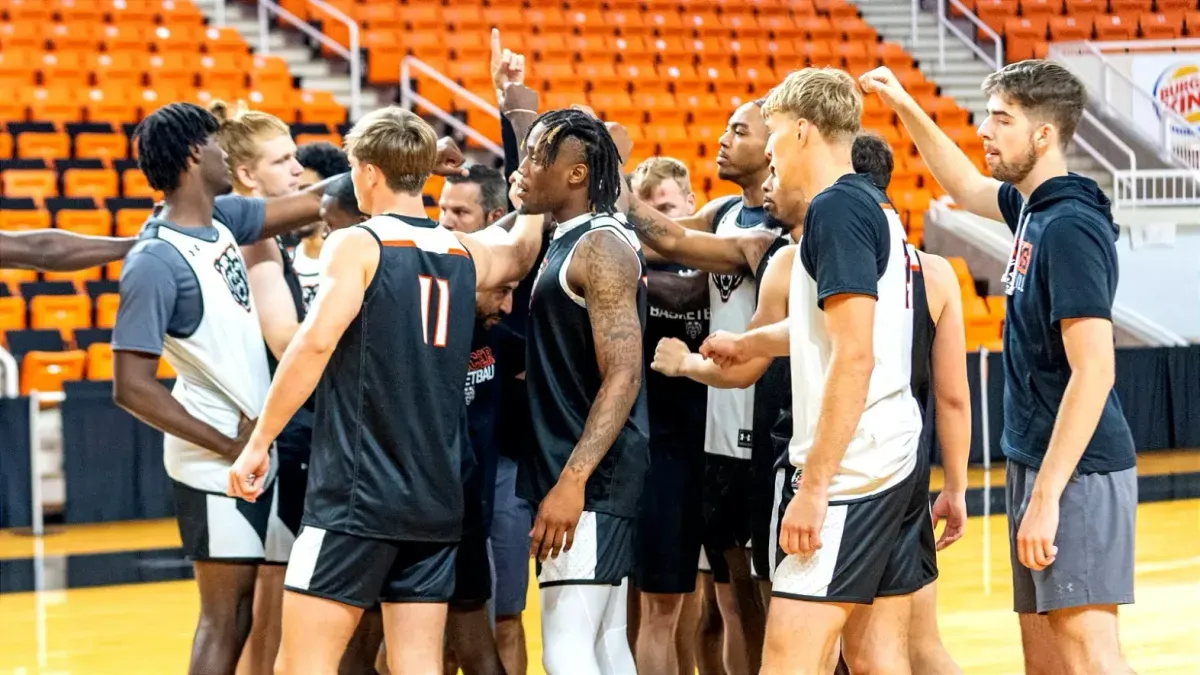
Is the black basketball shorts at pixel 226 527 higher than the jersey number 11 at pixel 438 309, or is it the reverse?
the jersey number 11 at pixel 438 309

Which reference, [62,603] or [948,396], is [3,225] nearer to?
[62,603]

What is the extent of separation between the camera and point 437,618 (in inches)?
155

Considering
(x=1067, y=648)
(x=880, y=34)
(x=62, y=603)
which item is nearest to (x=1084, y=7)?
(x=880, y=34)

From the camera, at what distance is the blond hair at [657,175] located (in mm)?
5862

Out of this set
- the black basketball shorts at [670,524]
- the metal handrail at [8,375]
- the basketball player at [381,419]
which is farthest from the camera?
the metal handrail at [8,375]

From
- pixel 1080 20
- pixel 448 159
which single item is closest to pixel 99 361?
pixel 448 159

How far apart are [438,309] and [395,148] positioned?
436 mm

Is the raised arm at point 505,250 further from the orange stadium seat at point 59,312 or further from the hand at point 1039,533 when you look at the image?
the orange stadium seat at point 59,312

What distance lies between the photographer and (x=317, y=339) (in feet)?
12.2

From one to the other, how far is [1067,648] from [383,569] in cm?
176

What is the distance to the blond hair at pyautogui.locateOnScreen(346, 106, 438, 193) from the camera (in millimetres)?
3893

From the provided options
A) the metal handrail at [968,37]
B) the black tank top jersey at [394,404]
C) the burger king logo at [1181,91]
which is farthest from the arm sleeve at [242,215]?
the burger king logo at [1181,91]

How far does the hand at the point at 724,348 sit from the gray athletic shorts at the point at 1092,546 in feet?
2.80

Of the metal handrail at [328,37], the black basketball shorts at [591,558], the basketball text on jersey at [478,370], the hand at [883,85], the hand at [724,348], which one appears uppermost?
the metal handrail at [328,37]
